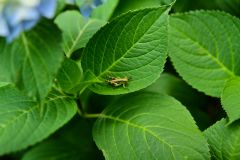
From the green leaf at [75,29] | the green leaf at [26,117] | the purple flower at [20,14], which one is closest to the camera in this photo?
the purple flower at [20,14]

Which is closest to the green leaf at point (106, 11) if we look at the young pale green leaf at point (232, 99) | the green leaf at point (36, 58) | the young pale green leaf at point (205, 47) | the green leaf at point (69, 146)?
the young pale green leaf at point (205, 47)

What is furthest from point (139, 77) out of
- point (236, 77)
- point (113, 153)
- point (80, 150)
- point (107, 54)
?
point (80, 150)

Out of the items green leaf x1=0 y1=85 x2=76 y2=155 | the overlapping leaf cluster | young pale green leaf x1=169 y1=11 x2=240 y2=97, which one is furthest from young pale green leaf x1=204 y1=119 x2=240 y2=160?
green leaf x1=0 y1=85 x2=76 y2=155

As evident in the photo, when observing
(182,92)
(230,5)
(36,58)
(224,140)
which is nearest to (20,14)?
(36,58)

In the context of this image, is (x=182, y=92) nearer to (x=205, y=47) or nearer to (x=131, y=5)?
(x=205, y=47)

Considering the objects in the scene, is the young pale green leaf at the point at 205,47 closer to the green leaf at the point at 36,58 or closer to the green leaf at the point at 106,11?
the green leaf at the point at 106,11
